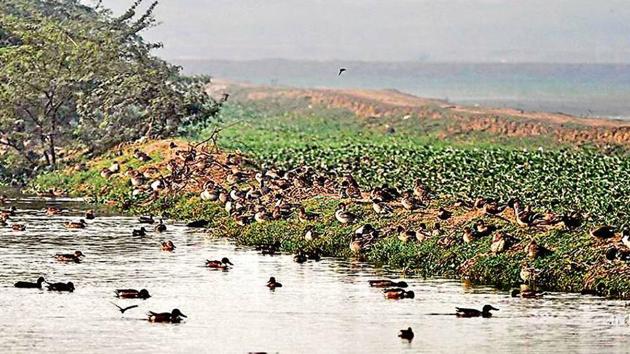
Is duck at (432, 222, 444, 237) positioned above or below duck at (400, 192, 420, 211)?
below

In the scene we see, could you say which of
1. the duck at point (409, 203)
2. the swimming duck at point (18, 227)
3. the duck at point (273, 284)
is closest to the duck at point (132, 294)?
the duck at point (273, 284)

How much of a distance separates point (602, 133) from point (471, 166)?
62.0ft

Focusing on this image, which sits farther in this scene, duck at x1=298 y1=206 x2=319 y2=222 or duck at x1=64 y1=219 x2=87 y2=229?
duck at x1=64 y1=219 x2=87 y2=229

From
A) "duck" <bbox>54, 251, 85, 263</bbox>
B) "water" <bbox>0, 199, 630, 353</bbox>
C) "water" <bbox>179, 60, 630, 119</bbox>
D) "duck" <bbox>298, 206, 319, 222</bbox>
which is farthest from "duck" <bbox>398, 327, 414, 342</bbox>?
"water" <bbox>179, 60, 630, 119</bbox>

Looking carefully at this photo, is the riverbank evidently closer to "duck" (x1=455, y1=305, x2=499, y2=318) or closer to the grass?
the grass

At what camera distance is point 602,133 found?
55.9 m

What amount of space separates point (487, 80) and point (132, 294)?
132770mm

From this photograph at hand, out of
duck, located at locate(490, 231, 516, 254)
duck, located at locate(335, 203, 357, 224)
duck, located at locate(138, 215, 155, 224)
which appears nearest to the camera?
duck, located at locate(490, 231, 516, 254)

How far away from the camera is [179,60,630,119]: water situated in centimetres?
11512

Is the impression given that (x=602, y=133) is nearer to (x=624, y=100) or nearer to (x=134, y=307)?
(x=134, y=307)

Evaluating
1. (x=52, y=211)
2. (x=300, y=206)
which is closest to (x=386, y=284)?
(x=300, y=206)

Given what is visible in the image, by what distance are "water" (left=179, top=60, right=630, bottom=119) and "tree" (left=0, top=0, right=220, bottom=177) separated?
58.7 meters

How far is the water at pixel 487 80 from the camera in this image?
11512cm

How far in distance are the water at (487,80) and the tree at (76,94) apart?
192 feet
